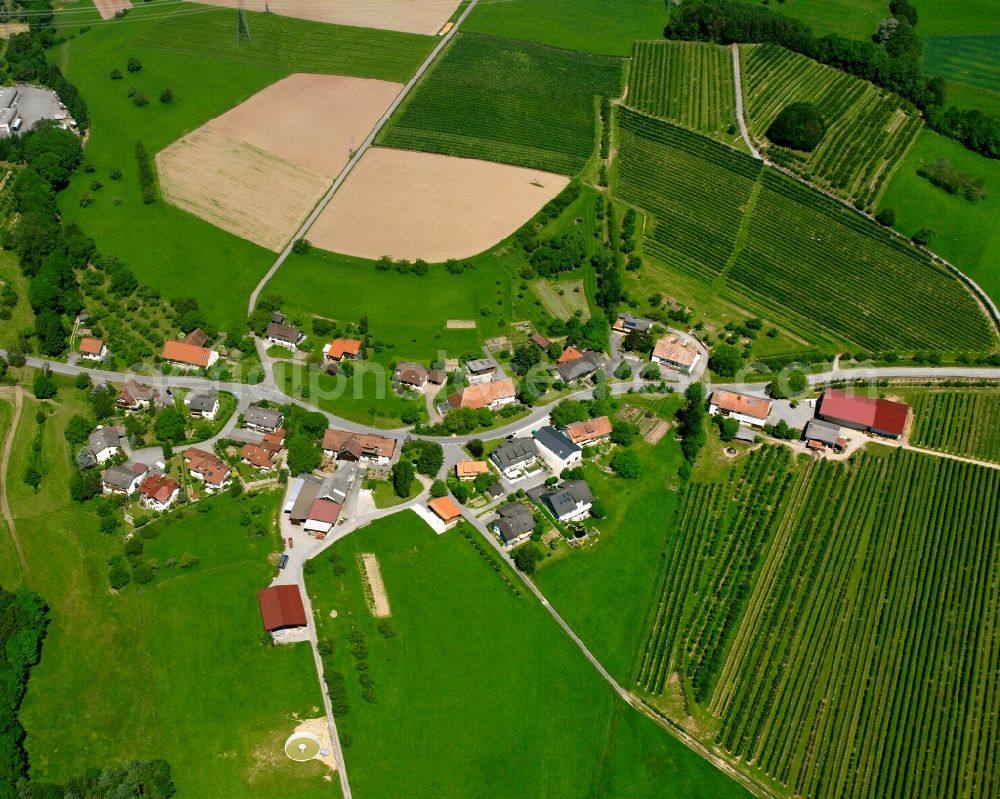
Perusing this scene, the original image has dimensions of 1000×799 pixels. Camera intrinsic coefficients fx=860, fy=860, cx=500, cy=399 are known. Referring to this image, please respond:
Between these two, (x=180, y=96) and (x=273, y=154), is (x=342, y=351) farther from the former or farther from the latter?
(x=180, y=96)

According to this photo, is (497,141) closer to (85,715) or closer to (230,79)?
(230,79)

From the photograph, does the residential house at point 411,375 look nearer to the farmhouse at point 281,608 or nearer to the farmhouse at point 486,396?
the farmhouse at point 486,396

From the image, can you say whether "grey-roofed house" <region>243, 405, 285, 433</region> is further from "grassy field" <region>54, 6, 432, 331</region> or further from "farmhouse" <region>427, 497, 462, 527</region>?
"farmhouse" <region>427, 497, 462, 527</region>

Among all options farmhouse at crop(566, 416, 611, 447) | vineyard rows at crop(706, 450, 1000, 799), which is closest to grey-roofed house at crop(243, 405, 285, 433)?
farmhouse at crop(566, 416, 611, 447)


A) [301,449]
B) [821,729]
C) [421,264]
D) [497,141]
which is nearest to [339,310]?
[421,264]

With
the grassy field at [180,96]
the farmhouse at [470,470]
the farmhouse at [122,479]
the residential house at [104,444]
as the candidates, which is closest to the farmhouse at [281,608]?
the farmhouse at [122,479]
